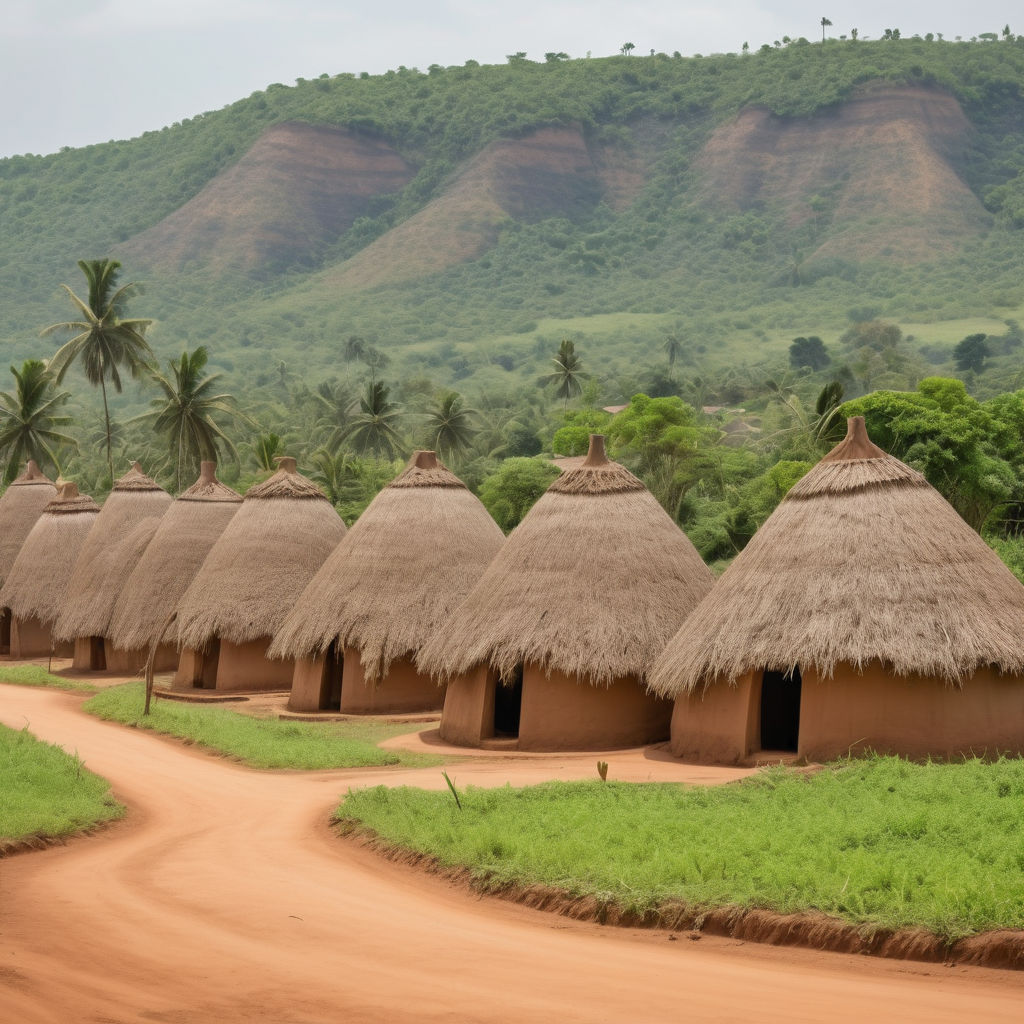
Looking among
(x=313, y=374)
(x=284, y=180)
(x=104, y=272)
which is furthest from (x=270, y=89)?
(x=104, y=272)

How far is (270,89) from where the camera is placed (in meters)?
146

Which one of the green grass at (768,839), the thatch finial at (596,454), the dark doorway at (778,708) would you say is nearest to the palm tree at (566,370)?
the thatch finial at (596,454)

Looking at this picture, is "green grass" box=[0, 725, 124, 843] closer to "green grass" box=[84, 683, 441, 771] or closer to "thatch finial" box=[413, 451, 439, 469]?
"green grass" box=[84, 683, 441, 771]

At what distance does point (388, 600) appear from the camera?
22.9 metres

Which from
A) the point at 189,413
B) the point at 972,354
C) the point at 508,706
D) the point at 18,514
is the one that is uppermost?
the point at 972,354

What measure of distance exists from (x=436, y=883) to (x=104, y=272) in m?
39.6

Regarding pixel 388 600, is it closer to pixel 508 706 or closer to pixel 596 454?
pixel 508 706

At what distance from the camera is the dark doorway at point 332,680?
2359 centimetres

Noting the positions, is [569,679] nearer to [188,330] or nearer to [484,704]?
[484,704]

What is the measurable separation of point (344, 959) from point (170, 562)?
72.2 feet

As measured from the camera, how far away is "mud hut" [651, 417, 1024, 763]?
50.5 ft

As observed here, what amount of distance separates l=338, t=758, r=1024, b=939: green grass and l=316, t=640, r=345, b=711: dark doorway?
960 cm

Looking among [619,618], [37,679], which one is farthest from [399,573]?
[37,679]

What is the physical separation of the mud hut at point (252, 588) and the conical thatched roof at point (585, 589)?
7.03 metres
